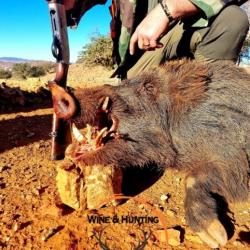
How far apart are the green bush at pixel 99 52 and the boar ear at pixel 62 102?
1393 centimetres

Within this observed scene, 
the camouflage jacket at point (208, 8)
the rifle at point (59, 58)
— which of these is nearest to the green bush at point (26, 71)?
the rifle at point (59, 58)

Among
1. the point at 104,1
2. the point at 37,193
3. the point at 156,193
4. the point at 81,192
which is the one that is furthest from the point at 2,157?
the point at 104,1

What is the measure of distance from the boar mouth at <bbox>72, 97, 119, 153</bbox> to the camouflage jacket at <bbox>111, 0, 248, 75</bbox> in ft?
3.53

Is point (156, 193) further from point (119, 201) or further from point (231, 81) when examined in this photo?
point (231, 81)

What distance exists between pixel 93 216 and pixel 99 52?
14.6 metres

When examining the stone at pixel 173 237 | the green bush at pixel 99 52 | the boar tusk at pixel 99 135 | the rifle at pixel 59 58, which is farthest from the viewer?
the green bush at pixel 99 52

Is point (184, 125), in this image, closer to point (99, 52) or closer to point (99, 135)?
point (99, 135)

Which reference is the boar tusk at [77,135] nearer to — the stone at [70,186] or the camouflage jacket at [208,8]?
the stone at [70,186]

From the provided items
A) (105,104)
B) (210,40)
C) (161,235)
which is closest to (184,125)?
(105,104)

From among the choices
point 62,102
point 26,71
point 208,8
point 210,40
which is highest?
point 208,8

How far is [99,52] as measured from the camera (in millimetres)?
16875

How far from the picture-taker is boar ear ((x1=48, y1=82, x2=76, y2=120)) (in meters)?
2.65

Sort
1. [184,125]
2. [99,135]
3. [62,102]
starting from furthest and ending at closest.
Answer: [184,125] → [99,135] → [62,102]

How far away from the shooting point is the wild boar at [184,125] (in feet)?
9.58
